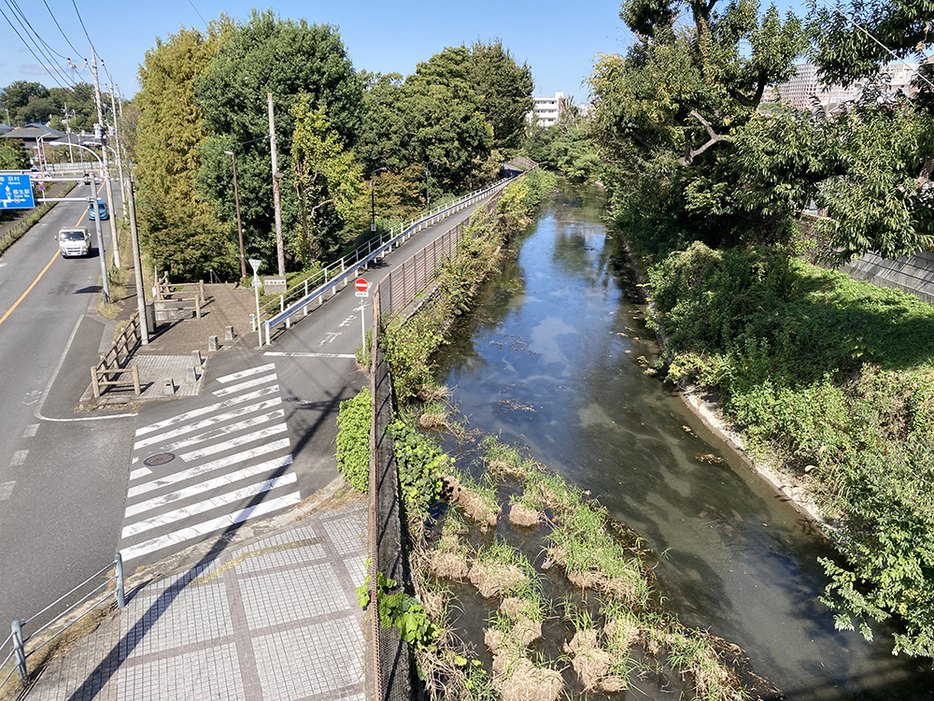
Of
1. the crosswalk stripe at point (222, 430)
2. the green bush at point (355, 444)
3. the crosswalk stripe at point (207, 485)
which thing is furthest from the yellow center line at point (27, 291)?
the green bush at point (355, 444)

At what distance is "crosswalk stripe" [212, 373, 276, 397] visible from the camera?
16.4m

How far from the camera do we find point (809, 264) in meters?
23.4

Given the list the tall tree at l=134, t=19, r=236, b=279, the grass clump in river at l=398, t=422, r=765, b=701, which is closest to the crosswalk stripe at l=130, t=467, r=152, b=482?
the grass clump in river at l=398, t=422, r=765, b=701

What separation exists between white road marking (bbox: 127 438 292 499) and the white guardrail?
24.6 ft

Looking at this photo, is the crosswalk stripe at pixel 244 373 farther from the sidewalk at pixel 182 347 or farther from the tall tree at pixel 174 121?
the tall tree at pixel 174 121

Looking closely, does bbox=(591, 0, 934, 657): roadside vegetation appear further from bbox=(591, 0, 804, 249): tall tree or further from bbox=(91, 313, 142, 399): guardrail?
bbox=(91, 313, 142, 399): guardrail

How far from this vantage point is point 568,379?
67.4ft

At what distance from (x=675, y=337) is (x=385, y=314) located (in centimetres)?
997

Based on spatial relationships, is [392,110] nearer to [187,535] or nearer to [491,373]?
[491,373]

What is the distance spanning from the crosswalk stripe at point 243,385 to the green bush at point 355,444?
5754 mm

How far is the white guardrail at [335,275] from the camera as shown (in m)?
22.1

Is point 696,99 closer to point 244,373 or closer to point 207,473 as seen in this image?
point 244,373

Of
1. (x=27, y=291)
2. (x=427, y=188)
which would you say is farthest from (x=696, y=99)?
(x=427, y=188)

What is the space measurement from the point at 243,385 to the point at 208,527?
22.4ft
